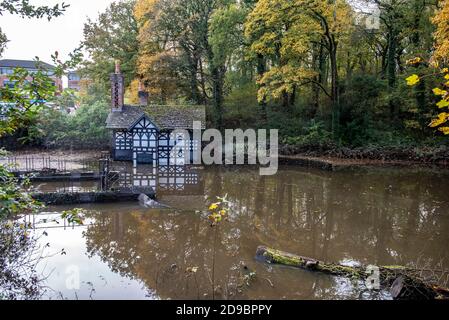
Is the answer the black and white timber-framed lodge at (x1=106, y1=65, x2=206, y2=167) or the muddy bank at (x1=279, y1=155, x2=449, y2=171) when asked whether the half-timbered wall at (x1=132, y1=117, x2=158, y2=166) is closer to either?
the black and white timber-framed lodge at (x1=106, y1=65, x2=206, y2=167)

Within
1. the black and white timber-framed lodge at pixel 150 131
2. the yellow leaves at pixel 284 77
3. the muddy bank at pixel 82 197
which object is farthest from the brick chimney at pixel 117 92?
the muddy bank at pixel 82 197

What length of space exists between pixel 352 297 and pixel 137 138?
16.8 meters

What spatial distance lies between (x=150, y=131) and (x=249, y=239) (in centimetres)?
1294

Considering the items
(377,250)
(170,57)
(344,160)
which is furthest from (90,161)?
(377,250)

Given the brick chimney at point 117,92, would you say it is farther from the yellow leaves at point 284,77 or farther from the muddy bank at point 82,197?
the muddy bank at point 82,197

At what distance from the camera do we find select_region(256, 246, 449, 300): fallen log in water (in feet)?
20.9

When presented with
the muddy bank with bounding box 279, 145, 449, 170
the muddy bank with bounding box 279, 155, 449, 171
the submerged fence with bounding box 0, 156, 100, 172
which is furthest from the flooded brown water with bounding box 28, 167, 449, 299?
the submerged fence with bounding box 0, 156, 100, 172

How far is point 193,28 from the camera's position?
26.1 m

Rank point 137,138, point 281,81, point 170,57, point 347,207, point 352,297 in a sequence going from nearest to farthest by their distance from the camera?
point 352,297
point 347,207
point 137,138
point 281,81
point 170,57

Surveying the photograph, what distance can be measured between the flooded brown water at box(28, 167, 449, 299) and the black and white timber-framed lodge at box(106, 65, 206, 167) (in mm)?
6006

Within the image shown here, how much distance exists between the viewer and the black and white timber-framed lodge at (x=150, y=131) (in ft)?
70.2

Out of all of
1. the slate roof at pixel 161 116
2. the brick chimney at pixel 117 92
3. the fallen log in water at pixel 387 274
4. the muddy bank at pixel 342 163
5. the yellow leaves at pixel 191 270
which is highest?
the brick chimney at pixel 117 92

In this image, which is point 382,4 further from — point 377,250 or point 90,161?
point 90,161

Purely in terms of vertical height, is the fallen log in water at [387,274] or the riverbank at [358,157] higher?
the riverbank at [358,157]
